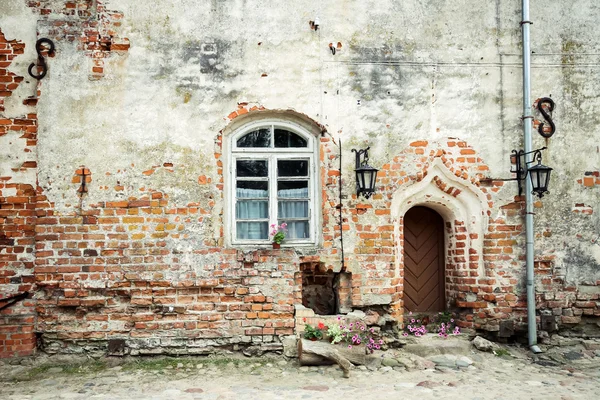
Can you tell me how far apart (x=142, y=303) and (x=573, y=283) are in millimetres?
5467

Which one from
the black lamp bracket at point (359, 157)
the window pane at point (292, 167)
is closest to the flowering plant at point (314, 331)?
the window pane at point (292, 167)

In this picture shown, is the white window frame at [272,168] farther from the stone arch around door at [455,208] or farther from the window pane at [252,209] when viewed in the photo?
the stone arch around door at [455,208]

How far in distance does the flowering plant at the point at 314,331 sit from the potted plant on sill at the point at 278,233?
1.06 meters

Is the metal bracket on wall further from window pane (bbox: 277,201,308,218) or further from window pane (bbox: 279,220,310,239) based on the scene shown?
window pane (bbox: 279,220,310,239)

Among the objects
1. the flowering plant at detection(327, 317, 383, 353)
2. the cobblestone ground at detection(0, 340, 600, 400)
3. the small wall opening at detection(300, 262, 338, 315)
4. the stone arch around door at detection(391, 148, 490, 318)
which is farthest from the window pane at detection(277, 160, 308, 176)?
the cobblestone ground at detection(0, 340, 600, 400)

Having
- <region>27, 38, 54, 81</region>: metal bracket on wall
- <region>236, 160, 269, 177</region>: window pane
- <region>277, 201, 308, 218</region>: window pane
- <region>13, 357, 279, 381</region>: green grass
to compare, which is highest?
<region>27, 38, 54, 81</region>: metal bracket on wall

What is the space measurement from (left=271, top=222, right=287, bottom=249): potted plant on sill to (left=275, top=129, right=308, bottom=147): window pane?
3.38 feet

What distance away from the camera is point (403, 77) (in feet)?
23.6

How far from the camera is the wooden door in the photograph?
7.72m

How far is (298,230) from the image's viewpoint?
282 inches

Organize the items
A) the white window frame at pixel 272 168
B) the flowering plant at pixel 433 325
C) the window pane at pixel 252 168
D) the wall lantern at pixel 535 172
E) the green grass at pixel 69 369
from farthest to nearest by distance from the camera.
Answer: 1. the flowering plant at pixel 433 325
2. the window pane at pixel 252 168
3. the white window frame at pixel 272 168
4. the wall lantern at pixel 535 172
5. the green grass at pixel 69 369

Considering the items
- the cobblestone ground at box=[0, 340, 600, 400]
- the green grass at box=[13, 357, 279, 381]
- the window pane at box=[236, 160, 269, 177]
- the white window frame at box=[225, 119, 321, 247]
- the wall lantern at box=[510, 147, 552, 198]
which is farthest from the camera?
the window pane at box=[236, 160, 269, 177]

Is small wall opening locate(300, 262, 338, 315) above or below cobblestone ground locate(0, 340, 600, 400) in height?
above

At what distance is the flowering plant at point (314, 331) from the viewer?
6.75 m
